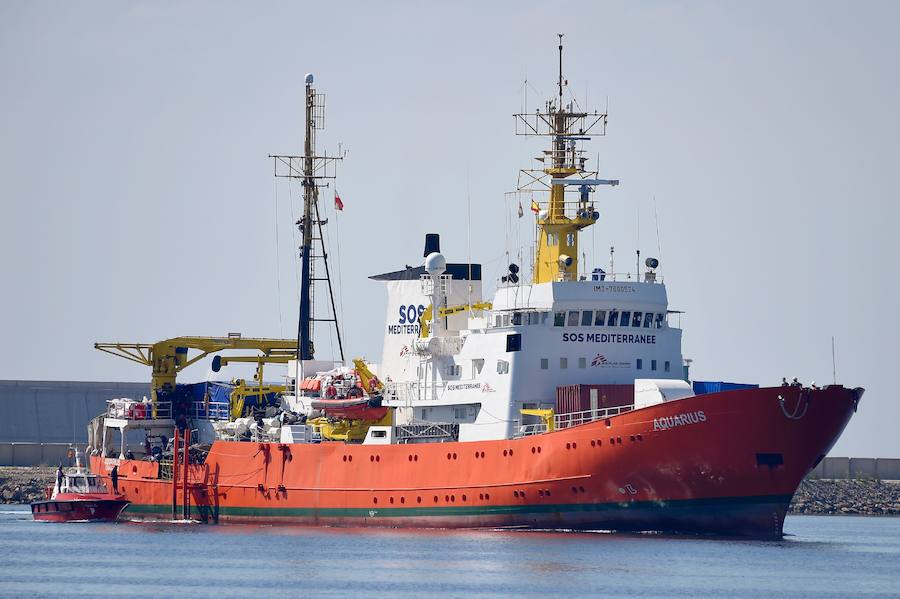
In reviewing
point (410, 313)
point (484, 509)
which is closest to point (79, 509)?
point (410, 313)

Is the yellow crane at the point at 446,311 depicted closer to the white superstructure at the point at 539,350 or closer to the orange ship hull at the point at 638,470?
the white superstructure at the point at 539,350

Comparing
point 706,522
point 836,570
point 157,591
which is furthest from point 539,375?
point 157,591

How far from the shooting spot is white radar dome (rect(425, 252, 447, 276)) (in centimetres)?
5853

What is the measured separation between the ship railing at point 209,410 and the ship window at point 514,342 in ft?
47.8

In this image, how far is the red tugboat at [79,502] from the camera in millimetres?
64625

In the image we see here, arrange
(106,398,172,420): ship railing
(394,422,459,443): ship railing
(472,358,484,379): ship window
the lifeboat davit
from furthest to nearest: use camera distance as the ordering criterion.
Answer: (106,398,172,420): ship railing → the lifeboat davit → (394,422,459,443): ship railing → (472,358,484,379): ship window

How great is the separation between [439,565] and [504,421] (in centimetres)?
826

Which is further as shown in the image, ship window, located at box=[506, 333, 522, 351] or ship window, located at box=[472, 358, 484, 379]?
ship window, located at box=[472, 358, 484, 379]

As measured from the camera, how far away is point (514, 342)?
5447cm

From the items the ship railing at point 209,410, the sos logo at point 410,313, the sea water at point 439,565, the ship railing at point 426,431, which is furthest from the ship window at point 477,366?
the ship railing at point 209,410

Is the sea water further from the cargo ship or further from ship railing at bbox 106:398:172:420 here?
ship railing at bbox 106:398:172:420

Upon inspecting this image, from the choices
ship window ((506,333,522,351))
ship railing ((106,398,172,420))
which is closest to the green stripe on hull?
ship window ((506,333,522,351))

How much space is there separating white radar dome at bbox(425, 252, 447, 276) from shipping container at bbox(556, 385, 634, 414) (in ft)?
23.3

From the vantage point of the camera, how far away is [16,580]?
46.4 metres
